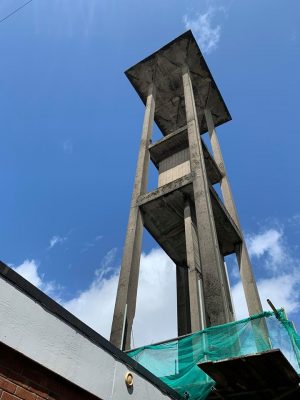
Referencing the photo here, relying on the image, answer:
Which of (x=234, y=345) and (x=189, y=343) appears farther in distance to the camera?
(x=189, y=343)

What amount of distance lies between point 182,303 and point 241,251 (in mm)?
2812

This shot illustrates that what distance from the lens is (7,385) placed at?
298 centimetres

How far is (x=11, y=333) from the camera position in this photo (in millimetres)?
3135

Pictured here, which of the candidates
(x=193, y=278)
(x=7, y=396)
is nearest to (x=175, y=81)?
(x=193, y=278)

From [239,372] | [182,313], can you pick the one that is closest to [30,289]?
[239,372]

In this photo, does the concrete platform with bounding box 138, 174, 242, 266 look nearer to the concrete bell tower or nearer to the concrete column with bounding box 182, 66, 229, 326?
the concrete bell tower

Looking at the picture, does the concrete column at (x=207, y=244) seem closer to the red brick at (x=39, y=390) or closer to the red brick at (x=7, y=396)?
the red brick at (x=39, y=390)

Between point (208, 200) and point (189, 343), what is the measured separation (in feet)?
17.8

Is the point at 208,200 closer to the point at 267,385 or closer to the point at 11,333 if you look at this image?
the point at 267,385

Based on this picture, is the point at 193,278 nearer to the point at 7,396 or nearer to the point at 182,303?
the point at 182,303

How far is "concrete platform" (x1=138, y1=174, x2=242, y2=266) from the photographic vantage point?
1214 centimetres

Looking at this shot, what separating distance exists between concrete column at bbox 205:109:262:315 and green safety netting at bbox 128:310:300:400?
4434 mm

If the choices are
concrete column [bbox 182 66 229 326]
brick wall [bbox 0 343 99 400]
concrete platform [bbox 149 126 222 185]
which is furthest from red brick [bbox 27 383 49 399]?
concrete platform [bbox 149 126 222 185]

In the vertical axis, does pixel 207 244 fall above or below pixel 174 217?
below
